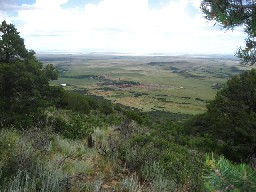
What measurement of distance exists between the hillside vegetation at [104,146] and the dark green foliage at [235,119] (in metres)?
0.05

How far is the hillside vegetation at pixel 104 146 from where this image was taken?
16.4ft

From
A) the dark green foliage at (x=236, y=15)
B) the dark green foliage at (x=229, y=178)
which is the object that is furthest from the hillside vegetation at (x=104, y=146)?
the dark green foliage at (x=236, y=15)

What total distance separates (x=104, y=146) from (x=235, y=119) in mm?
9492

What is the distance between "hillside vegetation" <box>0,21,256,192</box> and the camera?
501cm

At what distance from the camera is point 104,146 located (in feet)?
27.8

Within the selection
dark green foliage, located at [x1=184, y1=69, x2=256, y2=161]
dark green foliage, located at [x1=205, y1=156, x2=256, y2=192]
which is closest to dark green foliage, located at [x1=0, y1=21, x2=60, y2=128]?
dark green foliage, located at [x1=184, y1=69, x2=256, y2=161]

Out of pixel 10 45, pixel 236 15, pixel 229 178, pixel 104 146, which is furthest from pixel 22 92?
pixel 229 178

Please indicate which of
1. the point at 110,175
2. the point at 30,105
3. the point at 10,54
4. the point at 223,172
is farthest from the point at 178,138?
the point at 223,172

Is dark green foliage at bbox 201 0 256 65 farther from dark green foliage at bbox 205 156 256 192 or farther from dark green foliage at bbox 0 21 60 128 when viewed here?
dark green foliage at bbox 0 21 60 128

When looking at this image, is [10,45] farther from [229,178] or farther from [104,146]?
[229,178]

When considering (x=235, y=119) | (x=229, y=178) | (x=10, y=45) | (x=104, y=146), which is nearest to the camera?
(x=229, y=178)

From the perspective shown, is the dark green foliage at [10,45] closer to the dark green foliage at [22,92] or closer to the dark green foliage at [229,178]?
the dark green foliage at [22,92]

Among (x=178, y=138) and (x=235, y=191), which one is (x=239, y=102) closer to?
(x=178, y=138)

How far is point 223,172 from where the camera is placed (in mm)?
1991
